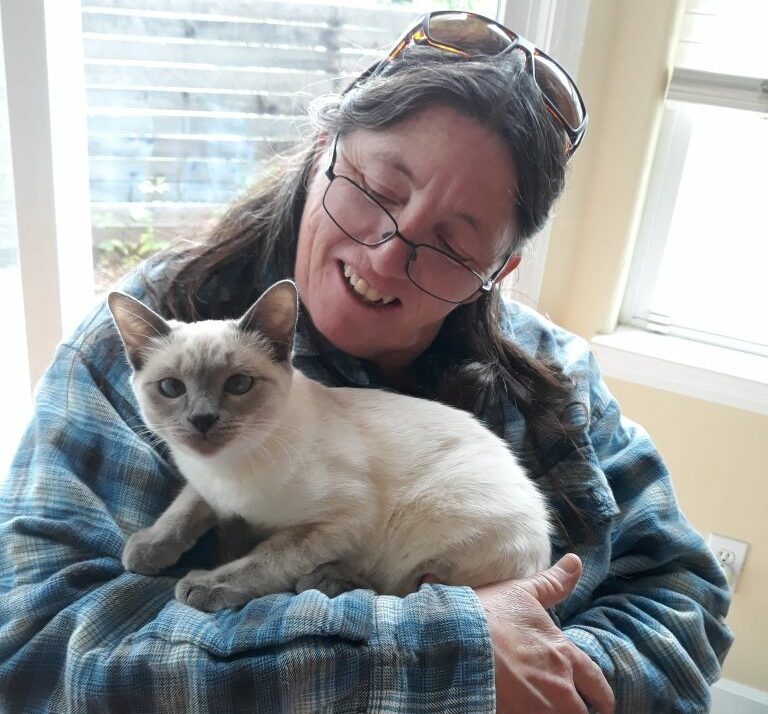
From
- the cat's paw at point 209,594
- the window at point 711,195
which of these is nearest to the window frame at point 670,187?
the window at point 711,195

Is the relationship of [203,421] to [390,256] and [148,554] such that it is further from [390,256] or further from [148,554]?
[390,256]

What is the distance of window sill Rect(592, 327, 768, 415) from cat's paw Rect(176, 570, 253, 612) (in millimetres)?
1477

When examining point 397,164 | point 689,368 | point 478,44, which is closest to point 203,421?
point 397,164

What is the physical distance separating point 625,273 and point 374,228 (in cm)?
127

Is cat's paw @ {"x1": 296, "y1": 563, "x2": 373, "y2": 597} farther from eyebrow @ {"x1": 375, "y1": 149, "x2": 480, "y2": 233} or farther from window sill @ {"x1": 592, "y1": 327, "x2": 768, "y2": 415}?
window sill @ {"x1": 592, "y1": 327, "x2": 768, "y2": 415}

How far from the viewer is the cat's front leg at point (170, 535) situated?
0.93 metres

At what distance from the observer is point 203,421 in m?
0.92

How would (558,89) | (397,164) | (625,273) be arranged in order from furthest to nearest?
(625,273)
(558,89)
(397,164)

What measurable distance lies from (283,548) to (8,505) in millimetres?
360

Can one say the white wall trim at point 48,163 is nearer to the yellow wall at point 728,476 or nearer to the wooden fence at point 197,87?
the wooden fence at point 197,87

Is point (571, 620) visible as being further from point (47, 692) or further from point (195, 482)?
point (47, 692)

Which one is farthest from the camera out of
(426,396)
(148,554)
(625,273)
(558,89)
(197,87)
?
(625,273)

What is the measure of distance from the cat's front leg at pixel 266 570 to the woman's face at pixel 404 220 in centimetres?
35

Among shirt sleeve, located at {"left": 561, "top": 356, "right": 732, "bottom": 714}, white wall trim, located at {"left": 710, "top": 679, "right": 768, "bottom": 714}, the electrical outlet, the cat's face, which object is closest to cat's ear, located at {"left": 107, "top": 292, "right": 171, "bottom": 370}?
the cat's face
